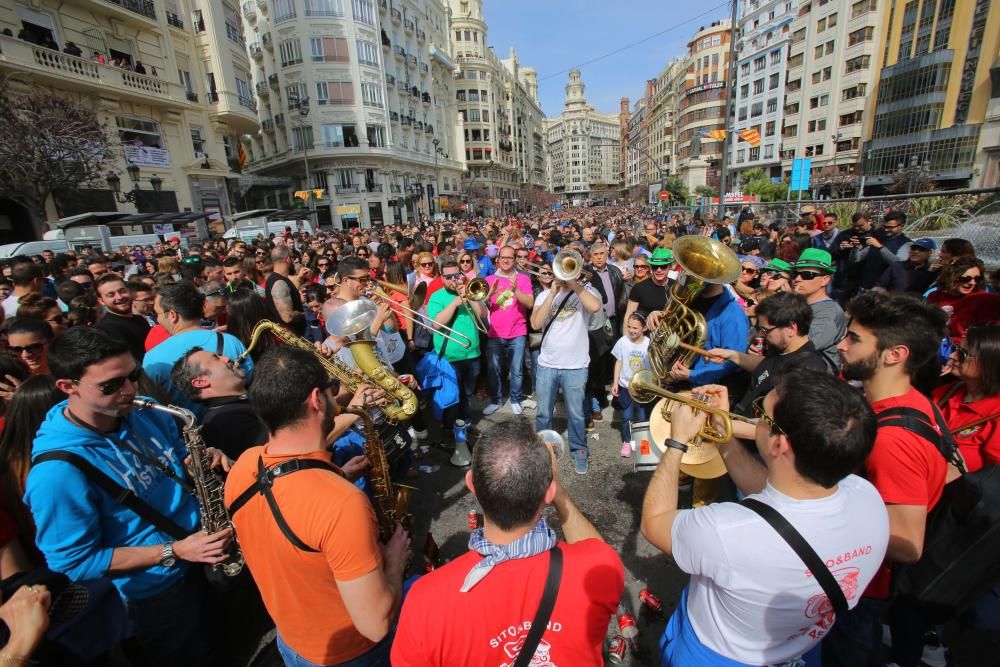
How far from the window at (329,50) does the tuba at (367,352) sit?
42062 mm

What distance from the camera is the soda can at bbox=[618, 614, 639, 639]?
2686 mm

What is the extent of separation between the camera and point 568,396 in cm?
432

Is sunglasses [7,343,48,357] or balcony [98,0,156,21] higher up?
balcony [98,0,156,21]

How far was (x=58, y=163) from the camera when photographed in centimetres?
1467

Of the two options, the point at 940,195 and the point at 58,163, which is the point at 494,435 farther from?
the point at 58,163

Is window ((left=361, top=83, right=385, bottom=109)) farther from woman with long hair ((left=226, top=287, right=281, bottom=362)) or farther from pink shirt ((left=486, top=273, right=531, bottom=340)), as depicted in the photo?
woman with long hair ((left=226, top=287, right=281, bottom=362))

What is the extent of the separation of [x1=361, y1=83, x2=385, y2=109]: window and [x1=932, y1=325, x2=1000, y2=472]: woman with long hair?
43.4 m

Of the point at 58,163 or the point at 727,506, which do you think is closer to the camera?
the point at 727,506

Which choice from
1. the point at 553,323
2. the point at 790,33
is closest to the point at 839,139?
the point at 790,33

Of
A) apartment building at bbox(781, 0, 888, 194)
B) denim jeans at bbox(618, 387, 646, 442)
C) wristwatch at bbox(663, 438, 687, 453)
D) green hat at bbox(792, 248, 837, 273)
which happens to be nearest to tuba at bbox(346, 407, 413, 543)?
wristwatch at bbox(663, 438, 687, 453)

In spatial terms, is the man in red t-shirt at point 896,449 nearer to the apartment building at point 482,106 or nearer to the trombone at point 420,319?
the trombone at point 420,319

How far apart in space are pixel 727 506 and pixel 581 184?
144 metres

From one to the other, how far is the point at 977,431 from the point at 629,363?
2551mm

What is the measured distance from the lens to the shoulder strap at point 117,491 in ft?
6.27
